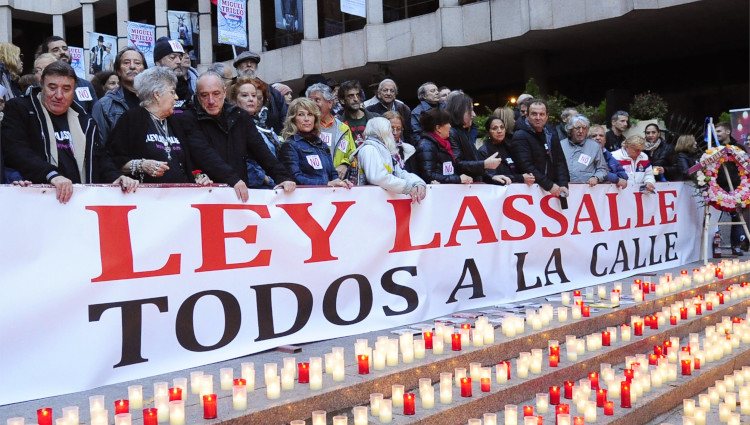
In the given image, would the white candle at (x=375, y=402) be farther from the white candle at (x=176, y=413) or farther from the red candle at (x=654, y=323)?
the red candle at (x=654, y=323)

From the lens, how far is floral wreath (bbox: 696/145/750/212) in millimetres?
9781

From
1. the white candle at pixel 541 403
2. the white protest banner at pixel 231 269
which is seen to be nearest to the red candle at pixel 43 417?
the white protest banner at pixel 231 269

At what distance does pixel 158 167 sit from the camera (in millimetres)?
4688

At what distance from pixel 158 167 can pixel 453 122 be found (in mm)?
3458

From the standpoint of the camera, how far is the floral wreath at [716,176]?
978 centimetres

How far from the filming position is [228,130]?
5.32 meters

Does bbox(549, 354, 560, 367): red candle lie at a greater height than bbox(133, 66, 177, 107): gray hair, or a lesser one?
lesser

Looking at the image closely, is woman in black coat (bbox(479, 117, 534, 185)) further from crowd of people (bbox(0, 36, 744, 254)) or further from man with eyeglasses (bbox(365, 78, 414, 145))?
man with eyeglasses (bbox(365, 78, 414, 145))

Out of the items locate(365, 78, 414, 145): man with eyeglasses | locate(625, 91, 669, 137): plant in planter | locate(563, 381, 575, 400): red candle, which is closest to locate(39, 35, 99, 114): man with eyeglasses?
locate(365, 78, 414, 145): man with eyeglasses

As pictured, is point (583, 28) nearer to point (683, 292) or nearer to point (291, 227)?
point (683, 292)

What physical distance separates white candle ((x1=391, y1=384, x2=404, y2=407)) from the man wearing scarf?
191 centimetres

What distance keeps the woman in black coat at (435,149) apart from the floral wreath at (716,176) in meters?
4.46

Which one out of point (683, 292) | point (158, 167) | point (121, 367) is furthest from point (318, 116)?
point (683, 292)

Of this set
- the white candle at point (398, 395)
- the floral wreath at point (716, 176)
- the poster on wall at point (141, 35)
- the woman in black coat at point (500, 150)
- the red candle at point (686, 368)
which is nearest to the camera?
the white candle at point (398, 395)
